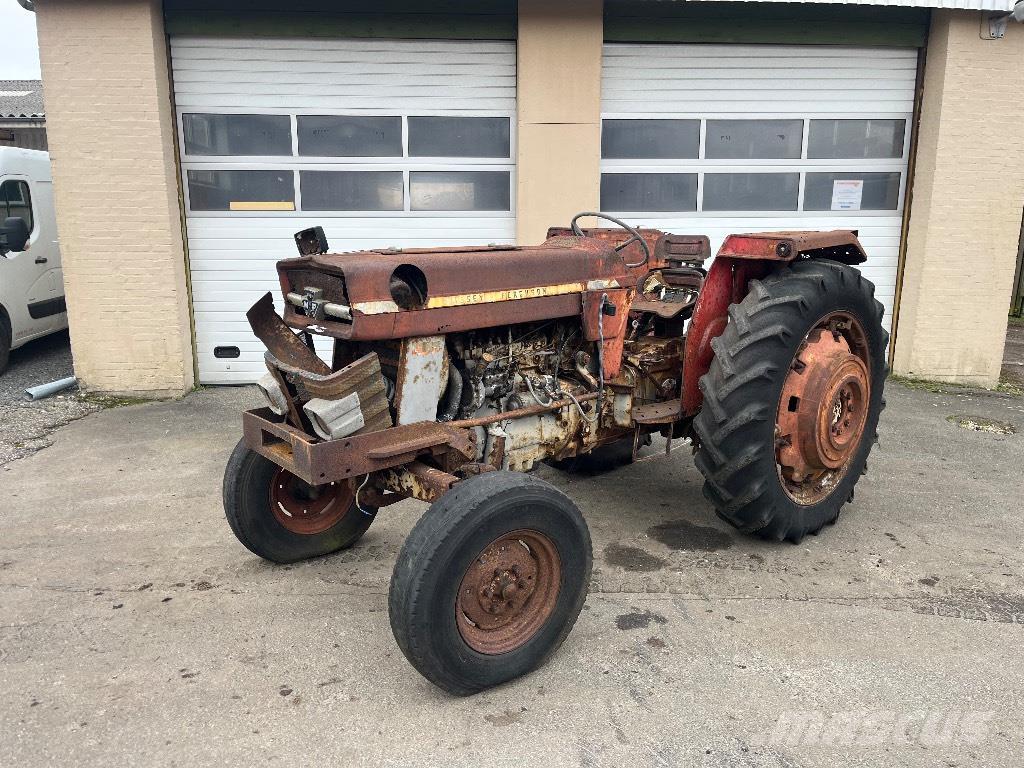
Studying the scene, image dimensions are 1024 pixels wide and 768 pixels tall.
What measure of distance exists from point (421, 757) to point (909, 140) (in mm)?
7315

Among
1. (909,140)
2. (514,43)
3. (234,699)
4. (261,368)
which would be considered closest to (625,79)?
(514,43)

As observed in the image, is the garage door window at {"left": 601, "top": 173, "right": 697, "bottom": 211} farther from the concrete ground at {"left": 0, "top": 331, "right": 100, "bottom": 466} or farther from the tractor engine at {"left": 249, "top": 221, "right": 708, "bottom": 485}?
the concrete ground at {"left": 0, "top": 331, "right": 100, "bottom": 466}

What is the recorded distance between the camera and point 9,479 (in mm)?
4801

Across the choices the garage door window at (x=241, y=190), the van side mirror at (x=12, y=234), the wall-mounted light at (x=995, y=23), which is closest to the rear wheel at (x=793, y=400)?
the wall-mounted light at (x=995, y=23)

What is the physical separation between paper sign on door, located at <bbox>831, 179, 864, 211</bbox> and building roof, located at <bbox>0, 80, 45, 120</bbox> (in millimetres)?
11459

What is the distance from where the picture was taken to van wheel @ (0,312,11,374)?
7656 mm

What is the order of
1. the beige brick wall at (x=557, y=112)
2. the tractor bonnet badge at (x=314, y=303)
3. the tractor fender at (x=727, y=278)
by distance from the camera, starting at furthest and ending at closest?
the beige brick wall at (x=557, y=112) → the tractor fender at (x=727, y=278) → the tractor bonnet badge at (x=314, y=303)

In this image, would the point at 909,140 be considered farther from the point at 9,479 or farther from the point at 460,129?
the point at 9,479

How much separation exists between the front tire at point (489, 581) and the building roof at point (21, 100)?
490 inches

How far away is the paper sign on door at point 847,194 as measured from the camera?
24.2ft

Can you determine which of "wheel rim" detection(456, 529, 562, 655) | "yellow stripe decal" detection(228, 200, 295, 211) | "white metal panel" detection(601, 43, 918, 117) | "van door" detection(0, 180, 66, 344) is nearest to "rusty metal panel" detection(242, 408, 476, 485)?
"wheel rim" detection(456, 529, 562, 655)

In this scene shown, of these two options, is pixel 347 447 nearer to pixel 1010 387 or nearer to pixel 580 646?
pixel 580 646

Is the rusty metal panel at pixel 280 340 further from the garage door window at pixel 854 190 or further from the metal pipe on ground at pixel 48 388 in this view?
the garage door window at pixel 854 190

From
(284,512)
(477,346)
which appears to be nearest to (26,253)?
(284,512)
